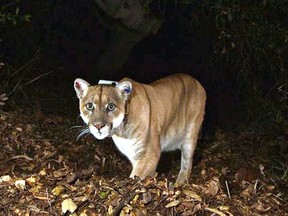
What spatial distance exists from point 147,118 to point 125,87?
18.6 inches

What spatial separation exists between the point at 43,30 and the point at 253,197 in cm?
688

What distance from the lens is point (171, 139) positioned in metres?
7.36

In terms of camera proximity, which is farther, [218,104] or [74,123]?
[218,104]

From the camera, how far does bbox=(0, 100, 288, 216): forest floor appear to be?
15.8ft

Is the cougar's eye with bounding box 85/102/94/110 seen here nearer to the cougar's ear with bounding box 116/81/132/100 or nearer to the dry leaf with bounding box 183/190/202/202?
the cougar's ear with bounding box 116/81/132/100

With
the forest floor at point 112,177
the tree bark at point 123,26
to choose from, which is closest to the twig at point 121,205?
the forest floor at point 112,177

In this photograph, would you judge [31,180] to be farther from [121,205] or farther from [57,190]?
[121,205]

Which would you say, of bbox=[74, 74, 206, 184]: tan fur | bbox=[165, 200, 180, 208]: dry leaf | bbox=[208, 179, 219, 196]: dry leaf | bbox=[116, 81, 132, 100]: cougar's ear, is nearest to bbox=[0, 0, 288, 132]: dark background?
bbox=[74, 74, 206, 184]: tan fur

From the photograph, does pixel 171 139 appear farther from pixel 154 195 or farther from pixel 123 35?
pixel 123 35

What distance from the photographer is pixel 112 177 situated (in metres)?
7.34

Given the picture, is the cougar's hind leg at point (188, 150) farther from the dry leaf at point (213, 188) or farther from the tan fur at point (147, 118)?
the dry leaf at point (213, 188)

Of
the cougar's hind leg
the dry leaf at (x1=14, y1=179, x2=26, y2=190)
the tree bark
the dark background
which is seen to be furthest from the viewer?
the tree bark

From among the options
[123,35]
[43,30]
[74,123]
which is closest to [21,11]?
[43,30]

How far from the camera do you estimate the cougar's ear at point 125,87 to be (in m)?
6.29
